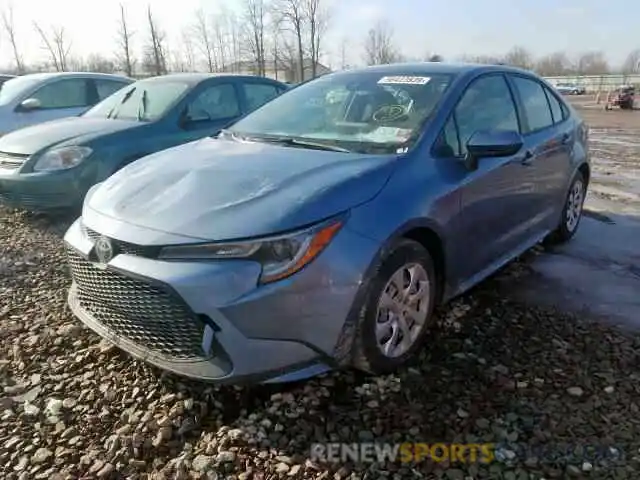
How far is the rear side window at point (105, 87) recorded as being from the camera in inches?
344

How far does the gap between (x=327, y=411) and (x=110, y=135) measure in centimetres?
379

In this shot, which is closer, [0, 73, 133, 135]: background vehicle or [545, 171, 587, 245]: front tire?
[545, 171, 587, 245]: front tire

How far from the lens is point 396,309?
263 centimetres

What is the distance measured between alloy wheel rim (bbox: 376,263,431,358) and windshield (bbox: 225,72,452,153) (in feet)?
2.20

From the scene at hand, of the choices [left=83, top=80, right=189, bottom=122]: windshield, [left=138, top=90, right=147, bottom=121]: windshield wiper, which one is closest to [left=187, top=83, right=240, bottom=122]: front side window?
[left=83, top=80, right=189, bottom=122]: windshield

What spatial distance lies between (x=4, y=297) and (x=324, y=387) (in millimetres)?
2355

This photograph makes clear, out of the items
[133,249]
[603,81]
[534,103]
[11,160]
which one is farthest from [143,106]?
[603,81]

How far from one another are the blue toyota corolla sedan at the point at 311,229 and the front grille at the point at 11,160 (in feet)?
8.35

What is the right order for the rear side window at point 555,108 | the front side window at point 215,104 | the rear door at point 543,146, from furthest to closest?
the front side window at point 215,104 < the rear side window at point 555,108 < the rear door at point 543,146

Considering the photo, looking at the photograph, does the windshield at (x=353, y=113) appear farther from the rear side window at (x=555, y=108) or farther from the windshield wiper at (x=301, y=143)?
the rear side window at (x=555, y=108)

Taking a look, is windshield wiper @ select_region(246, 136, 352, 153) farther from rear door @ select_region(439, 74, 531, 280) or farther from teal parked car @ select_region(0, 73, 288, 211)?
teal parked car @ select_region(0, 73, 288, 211)

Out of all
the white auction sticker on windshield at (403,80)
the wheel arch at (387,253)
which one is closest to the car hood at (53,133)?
the white auction sticker on windshield at (403,80)

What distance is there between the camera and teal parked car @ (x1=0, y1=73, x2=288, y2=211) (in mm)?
4898

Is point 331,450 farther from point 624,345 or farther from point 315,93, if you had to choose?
point 315,93
